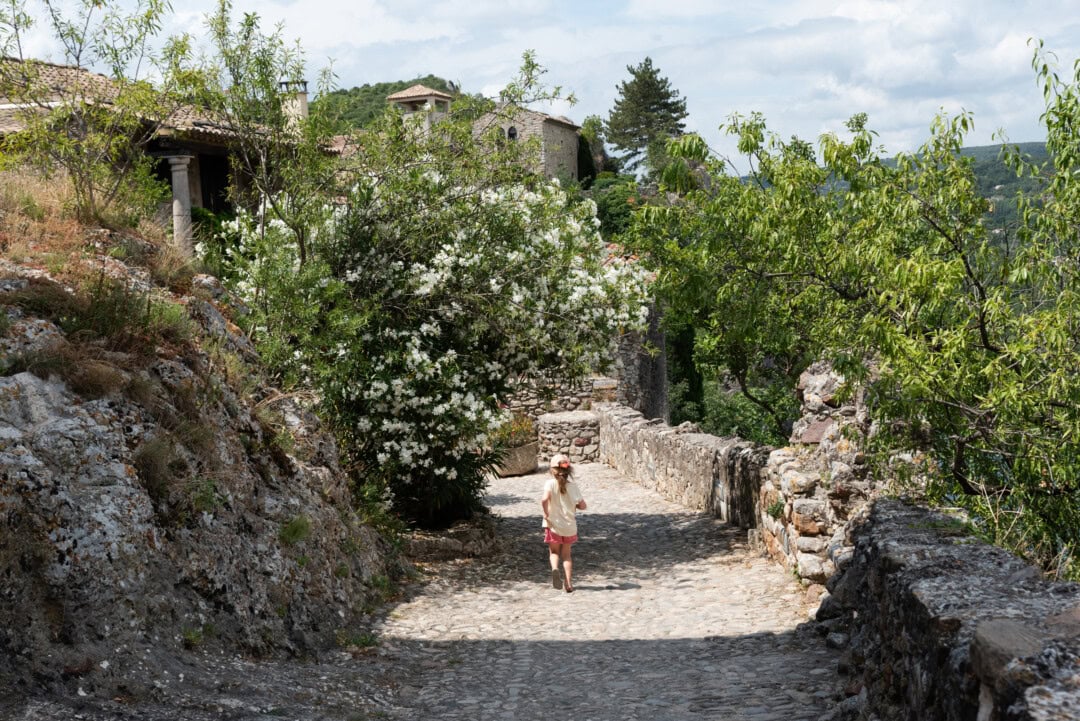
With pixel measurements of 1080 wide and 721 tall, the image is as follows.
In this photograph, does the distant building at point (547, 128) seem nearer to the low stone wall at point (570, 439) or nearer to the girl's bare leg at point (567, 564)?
the low stone wall at point (570, 439)

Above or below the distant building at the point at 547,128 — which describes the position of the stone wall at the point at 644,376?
below

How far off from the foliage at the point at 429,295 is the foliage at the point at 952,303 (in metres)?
2.12

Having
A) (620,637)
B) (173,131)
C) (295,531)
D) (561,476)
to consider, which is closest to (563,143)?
(173,131)

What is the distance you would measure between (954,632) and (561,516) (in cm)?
702

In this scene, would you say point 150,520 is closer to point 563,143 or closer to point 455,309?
point 455,309

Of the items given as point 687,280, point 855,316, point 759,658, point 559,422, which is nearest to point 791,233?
point 855,316

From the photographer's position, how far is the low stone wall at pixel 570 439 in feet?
76.7

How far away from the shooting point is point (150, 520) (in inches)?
249

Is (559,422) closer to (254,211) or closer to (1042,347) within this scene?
(254,211)

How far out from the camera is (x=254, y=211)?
13422mm

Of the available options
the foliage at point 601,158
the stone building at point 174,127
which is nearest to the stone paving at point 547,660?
the stone building at point 174,127

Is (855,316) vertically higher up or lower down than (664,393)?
higher up

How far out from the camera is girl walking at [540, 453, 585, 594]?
1030cm

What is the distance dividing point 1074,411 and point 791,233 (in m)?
3.51
